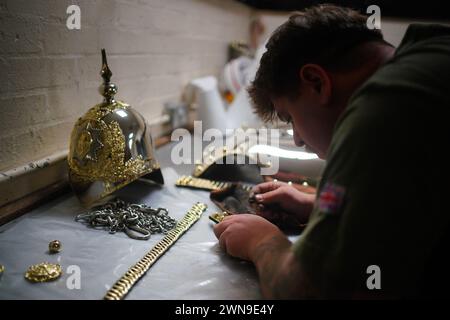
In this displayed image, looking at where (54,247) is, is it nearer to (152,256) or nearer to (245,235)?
(152,256)

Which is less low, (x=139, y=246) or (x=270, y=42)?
(x=270, y=42)

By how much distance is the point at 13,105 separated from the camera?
3.32 feet

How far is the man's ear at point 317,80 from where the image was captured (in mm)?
671

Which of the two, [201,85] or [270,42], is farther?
[201,85]

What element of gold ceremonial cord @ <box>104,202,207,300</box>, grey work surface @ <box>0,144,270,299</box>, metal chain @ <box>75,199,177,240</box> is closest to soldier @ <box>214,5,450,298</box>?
grey work surface @ <box>0,144,270,299</box>

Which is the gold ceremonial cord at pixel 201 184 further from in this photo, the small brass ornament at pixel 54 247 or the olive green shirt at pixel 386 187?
the olive green shirt at pixel 386 187

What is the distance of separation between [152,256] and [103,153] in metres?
0.36

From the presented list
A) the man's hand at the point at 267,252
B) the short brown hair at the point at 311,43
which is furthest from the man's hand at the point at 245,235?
the short brown hair at the point at 311,43

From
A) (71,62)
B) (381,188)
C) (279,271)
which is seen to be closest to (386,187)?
(381,188)

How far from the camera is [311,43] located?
715 millimetres

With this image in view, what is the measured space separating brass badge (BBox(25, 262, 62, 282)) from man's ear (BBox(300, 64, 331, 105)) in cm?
58
